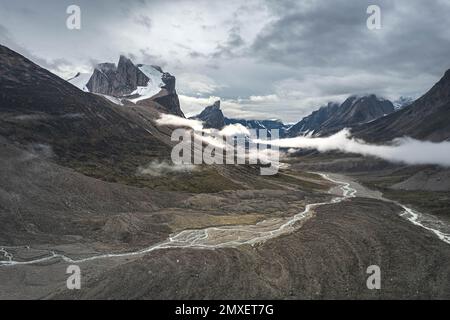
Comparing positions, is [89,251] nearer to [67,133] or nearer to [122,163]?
[122,163]

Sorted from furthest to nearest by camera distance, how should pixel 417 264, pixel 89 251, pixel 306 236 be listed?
pixel 306 236
pixel 89 251
pixel 417 264

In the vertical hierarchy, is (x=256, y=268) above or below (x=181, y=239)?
below

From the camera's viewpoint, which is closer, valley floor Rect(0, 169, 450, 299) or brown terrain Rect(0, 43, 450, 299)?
valley floor Rect(0, 169, 450, 299)

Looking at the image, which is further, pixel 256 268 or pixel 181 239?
pixel 181 239

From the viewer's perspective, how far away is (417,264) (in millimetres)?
84812

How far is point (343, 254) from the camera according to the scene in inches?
3548

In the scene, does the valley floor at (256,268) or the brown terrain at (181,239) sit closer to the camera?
the valley floor at (256,268)

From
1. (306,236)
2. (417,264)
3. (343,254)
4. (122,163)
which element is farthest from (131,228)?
(122,163)

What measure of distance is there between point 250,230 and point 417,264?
4558 centimetres
